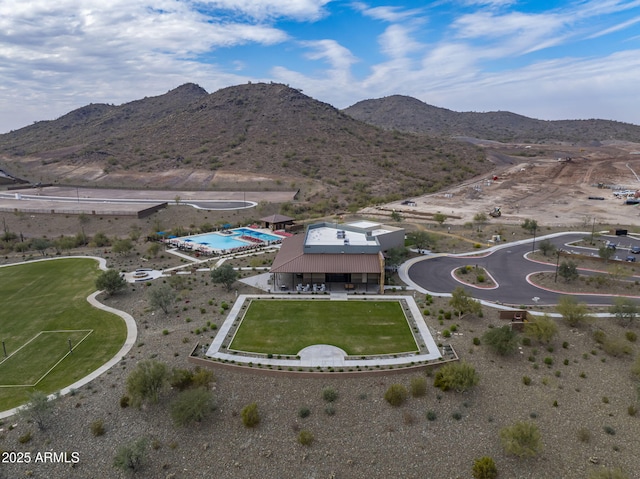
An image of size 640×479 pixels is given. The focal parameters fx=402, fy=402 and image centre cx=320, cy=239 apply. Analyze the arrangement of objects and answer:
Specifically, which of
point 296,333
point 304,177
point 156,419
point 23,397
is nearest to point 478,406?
point 296,333

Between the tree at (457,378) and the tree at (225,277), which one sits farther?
the tree at (225,277)

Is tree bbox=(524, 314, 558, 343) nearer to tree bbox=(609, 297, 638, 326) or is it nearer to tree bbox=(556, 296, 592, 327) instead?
tree bbox=(556, 296, 592, 327)

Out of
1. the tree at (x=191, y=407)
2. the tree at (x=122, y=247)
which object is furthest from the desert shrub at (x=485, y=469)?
the tree at (x=122, y=247)

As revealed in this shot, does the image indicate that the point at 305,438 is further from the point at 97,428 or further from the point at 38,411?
the point at 38,411

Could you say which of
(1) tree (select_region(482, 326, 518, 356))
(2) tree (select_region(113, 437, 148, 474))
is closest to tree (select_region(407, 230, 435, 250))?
(1) tree (select_region(482, 326, 518, 356))

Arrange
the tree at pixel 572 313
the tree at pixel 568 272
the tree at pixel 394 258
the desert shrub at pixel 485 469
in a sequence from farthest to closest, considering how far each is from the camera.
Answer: the tree at pixel 394 258 → the tree at pixel 568 272 → the tree at pixel 572 313 → the desert shrub at pixel 485 469

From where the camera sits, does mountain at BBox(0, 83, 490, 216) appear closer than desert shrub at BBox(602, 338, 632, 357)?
No

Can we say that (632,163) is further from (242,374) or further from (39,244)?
(39,244)

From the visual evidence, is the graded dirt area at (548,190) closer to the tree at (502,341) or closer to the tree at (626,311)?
the tree at (626,311)
